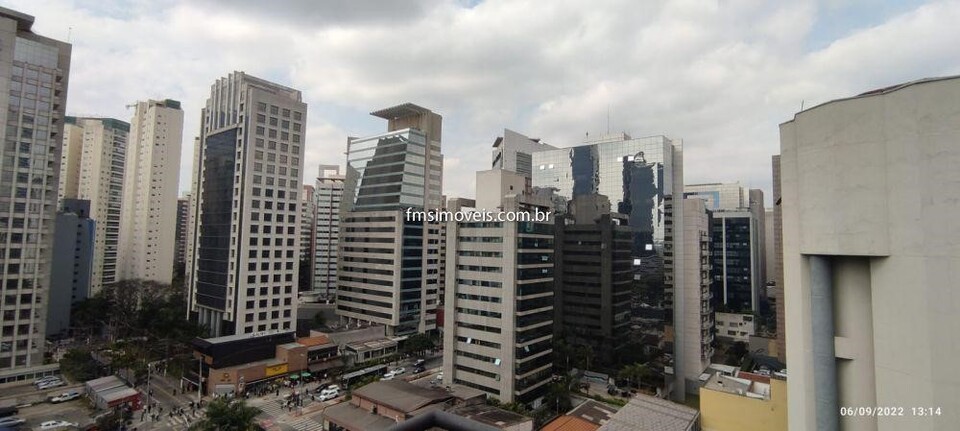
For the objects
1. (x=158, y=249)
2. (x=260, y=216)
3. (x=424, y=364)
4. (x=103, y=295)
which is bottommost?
(x=424, y=364)

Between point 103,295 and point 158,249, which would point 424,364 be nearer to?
point 103,295

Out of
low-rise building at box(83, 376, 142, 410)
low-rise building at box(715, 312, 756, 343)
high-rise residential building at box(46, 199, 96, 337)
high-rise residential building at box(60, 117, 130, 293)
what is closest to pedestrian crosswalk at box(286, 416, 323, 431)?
low-rise building at box(83, 376, 142, 410)

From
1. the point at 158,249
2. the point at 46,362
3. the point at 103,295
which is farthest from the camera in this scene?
the point at 158,249

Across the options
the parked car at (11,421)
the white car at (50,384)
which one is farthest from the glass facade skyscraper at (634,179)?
the white car at (50,384)

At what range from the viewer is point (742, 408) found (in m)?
23.2

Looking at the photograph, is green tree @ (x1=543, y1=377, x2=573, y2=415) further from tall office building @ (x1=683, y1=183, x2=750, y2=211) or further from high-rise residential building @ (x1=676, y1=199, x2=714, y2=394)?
tall office building @ (x1=683, y1=183, x2=750, y2=211)

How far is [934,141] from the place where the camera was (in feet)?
22.1

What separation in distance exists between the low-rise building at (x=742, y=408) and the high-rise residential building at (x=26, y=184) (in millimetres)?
61177

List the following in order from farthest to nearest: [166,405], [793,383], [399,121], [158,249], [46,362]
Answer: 1. [158,249]
2. [399,121]
3. [46,362]
4. [166,405]
5. [793,383]

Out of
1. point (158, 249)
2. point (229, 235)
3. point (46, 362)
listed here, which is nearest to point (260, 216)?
point (229, 235)

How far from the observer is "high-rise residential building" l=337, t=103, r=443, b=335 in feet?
207

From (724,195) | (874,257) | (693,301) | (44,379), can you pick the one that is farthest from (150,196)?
(724,195)

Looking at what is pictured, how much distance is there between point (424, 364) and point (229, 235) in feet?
95.9

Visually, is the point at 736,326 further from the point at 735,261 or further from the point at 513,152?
the point at 513,152
